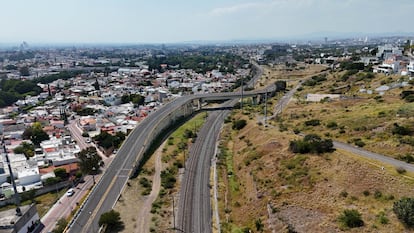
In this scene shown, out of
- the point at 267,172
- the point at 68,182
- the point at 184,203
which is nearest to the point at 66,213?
the point at 68,182

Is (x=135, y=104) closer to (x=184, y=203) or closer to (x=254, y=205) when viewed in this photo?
(x=184, y=203)

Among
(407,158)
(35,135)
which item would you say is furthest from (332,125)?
(35,135)

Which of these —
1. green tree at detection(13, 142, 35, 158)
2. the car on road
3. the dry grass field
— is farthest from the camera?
green tree at detection(13, 142, 35, 158)

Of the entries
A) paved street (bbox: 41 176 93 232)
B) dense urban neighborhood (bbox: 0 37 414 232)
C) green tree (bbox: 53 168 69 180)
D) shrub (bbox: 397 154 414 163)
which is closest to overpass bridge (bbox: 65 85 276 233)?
dense urban neighborhood (bbox: 0 37 414 232)

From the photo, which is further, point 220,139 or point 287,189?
point 220,139

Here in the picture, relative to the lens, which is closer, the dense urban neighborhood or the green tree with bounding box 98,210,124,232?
the green tree with bounding box 98,210,124,232

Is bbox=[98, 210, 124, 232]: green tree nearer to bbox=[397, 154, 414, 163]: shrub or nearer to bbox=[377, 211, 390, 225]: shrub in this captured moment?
bbox=[377, 211, 390, 225]: shrub
